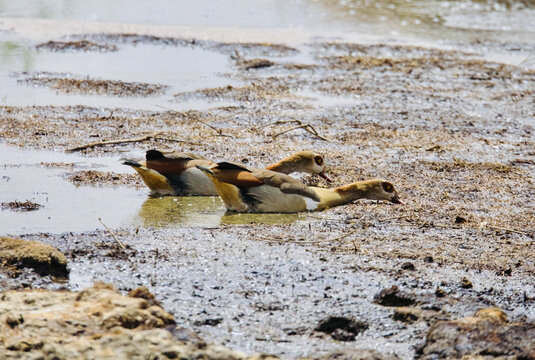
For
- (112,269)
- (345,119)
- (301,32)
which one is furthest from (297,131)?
(301,32)

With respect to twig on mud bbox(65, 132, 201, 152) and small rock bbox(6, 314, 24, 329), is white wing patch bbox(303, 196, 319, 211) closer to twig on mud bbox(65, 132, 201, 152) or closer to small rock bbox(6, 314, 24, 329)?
twig on mud bbox(65, 132, 201, 152)

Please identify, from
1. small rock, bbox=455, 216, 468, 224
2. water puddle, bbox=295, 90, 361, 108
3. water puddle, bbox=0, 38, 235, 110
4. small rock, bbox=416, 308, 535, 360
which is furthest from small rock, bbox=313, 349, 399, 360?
water puddle, bbox=295, 90, 361, 108

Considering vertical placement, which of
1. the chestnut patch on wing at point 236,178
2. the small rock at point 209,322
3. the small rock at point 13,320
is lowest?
the small rock at point 209,322

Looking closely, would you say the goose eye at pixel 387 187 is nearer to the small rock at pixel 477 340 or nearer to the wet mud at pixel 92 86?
the small rock at pixel 477 340

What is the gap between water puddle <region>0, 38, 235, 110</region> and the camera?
12.9 meters

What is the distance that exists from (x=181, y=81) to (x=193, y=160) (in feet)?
19.9

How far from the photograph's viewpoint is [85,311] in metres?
4.92

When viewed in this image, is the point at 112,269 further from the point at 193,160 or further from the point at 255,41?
the point at 255,41

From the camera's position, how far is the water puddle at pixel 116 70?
1289 centimetres

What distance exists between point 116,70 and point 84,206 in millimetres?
7514

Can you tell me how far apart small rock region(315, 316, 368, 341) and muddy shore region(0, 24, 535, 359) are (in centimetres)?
3

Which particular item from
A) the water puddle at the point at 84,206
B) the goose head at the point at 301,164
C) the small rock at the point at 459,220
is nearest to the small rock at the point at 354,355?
the water puddle at the point at 84,206

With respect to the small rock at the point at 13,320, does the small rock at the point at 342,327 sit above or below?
below

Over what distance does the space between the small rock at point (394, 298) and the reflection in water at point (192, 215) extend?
2.12m
